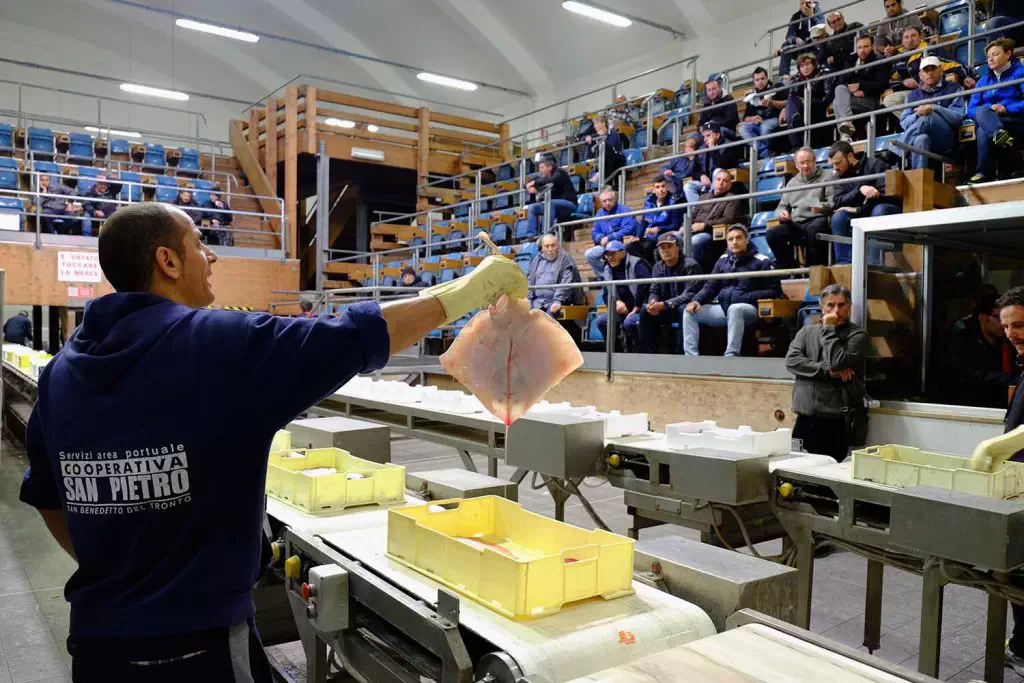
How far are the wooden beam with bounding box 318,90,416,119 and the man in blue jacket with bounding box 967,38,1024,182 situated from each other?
10.0 meters

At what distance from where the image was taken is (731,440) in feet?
9.68

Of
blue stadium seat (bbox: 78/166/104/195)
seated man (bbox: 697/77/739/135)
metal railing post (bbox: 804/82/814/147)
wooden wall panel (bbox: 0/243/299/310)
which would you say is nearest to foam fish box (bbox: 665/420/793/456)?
metal railing post (bbox: 804/82/814/147)

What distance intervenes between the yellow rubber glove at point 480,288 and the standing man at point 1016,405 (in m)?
2.19

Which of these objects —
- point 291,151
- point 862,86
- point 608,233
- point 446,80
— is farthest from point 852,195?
point 446,80

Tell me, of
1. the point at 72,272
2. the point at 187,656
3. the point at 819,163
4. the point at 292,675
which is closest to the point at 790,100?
the point at 819,163

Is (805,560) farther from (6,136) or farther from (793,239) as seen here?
(6,136)

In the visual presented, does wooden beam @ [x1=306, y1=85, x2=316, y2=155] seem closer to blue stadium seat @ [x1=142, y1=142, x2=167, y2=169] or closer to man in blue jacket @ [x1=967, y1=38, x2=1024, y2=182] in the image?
blue stadium seat @ [x1=142, y1=142, x2=167, y2=169]

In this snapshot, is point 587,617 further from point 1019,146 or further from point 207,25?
point 207,25

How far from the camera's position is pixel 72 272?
9539mm

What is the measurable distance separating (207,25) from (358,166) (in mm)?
3447

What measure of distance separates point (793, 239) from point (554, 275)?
2.10m

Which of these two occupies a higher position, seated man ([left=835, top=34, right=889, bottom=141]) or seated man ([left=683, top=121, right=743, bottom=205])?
seated man ([left=835, top=34, right=889, bottom=141])

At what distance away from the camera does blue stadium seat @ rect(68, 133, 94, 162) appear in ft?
44.0

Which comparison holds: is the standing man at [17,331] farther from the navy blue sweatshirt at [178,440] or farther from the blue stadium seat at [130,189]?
the navy blue sweatshirt at [178,440]
